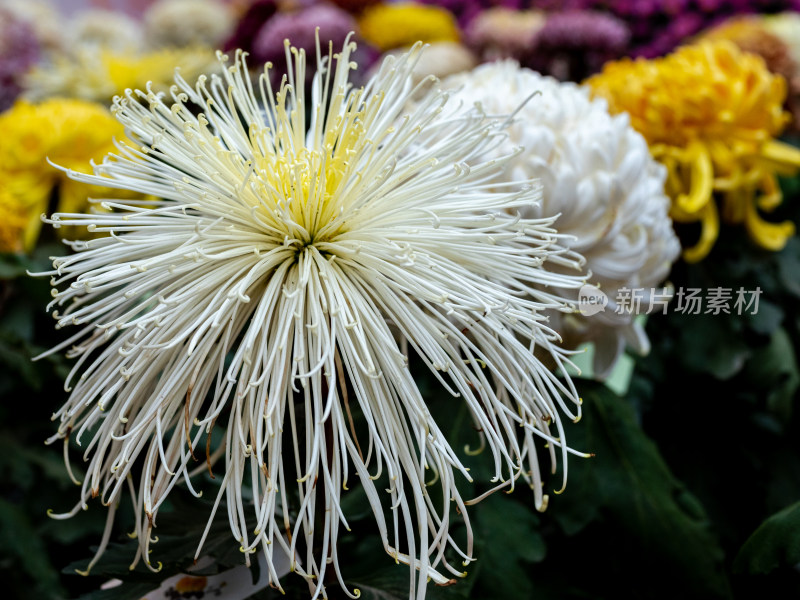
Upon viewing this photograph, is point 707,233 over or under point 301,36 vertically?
under

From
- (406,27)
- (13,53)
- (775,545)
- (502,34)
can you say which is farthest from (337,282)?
(13,53)

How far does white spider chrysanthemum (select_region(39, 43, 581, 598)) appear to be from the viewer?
1.18ft

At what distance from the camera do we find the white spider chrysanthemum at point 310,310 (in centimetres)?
36

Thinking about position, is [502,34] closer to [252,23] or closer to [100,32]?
[252,23]

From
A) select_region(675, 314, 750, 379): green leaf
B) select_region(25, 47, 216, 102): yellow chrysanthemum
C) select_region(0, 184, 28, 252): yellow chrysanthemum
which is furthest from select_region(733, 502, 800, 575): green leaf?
select_region(25, 47, 216, 102): yellow chrysanthemum

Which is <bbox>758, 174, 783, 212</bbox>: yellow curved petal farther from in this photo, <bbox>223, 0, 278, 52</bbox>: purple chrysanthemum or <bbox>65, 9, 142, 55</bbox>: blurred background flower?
<bbox>65, 9, 142, 55</bbox>: blurred background flower

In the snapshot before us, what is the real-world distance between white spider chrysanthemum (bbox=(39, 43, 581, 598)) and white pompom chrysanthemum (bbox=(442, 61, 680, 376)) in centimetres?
10

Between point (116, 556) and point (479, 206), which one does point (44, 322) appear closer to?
point (116, 556)

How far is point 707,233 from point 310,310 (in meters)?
0.55

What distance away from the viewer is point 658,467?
2.11ft

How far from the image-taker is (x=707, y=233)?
76 centimetres

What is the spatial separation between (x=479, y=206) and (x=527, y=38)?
3.13 feet

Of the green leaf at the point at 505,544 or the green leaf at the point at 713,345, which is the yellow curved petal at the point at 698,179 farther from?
the green leaf at the point at 505,544

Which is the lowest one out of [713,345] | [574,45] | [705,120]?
[713,345]
